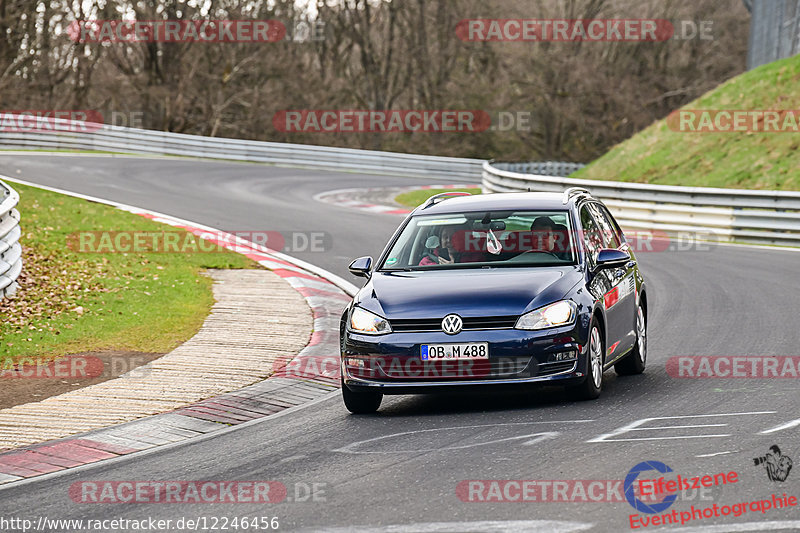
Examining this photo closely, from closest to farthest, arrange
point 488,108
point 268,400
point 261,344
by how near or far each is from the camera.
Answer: point 268,400 → point 261,344 → point 488,108

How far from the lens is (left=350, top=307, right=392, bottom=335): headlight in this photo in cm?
864

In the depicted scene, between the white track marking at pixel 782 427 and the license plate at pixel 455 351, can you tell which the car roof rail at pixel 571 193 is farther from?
the white track marking at pixel 782 427

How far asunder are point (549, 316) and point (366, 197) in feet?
74.6

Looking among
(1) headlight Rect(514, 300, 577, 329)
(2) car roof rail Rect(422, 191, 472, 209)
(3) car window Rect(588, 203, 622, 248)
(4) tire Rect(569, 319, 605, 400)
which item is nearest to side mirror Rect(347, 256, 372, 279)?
(2) car roof rail Rect(422, 191, 472, 209)

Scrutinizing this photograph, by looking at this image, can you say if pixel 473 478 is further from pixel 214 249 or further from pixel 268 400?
pixel 214 249

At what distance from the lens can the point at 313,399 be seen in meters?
9.90

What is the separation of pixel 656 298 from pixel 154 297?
652 centimetres

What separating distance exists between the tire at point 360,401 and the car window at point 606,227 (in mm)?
2731

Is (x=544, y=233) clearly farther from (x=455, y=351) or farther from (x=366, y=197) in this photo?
(x=366, y=197)

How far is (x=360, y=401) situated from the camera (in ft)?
29.4

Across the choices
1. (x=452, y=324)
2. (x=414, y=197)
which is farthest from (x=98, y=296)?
(x=414, y=197)

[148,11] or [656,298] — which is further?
[148,11]

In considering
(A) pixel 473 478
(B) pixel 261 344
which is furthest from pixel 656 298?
(A) pixel 473 478

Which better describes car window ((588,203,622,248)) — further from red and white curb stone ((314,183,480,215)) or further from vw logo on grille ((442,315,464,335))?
red and white curb stone ((314,183,480,215))
